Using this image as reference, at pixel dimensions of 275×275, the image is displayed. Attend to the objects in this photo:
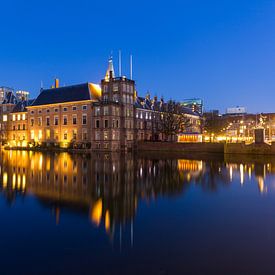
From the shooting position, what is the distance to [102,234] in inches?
441

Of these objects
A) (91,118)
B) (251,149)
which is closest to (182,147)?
(251,149)

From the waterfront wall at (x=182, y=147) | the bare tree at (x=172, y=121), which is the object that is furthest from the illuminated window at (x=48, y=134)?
the bare tree at (x=172, y=121)

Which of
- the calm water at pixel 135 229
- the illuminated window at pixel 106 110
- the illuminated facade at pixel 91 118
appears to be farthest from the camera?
the illuminated facade at pixel 91 118

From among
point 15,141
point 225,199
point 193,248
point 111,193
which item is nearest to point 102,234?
point 193,248

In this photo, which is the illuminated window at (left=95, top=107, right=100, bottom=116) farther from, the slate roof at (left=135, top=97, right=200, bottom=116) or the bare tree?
the bare tree

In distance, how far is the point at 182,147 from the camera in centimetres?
6881

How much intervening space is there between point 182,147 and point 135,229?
58.0 m

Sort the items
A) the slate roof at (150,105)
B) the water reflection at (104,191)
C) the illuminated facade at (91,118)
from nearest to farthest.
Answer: the water reflection at (104,191), the illuminated facade at (91,118), the slate roof at (150,105)

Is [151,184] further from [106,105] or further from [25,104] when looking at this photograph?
[25,104]

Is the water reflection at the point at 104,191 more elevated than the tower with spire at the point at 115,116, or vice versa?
the tower with spire at the point at 115,116

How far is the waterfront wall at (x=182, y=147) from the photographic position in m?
63.4

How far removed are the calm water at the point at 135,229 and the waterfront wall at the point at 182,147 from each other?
139 feet

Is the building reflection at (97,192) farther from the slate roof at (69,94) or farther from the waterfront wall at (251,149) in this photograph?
the slate roof at (69,94)

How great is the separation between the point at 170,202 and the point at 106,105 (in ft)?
189
